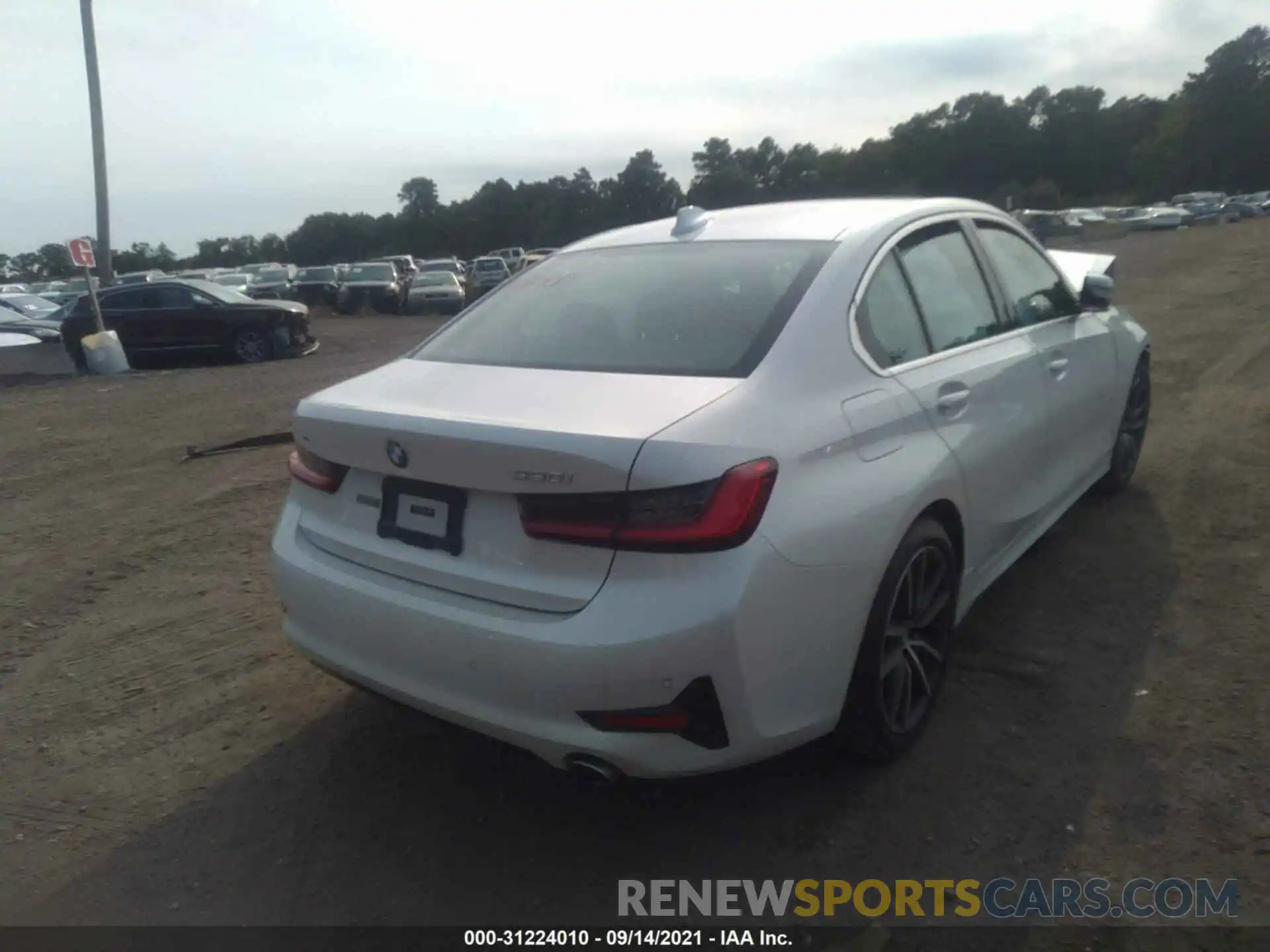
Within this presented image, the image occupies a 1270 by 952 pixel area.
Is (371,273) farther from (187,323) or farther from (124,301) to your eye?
(187,323)

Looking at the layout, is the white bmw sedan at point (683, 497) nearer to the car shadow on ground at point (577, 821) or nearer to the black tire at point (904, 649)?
the black tire at point (904, 649)

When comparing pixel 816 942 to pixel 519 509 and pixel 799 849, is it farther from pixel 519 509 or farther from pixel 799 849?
pixel 519 509

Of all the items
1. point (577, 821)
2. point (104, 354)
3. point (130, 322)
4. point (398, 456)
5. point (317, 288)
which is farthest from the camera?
point (317, 288)

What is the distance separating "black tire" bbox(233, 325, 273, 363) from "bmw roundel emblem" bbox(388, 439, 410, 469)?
1546 centimetres

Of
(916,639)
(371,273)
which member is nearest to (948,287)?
(916,639)

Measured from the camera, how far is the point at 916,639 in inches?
125

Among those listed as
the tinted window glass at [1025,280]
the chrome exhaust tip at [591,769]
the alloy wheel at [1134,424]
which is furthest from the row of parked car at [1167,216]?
the chrome exhaust tip at [591,769]

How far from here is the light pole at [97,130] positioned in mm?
22594

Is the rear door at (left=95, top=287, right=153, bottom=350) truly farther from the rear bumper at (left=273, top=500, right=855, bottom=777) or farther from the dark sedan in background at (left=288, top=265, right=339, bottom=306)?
the rear bumper at (left=273, top=500, right=855, bottom=777)

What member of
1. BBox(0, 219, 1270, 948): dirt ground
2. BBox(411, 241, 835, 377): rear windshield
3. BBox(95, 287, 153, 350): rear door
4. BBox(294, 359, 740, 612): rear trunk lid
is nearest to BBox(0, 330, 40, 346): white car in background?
BBox(95, 287, 153, 350): rear door

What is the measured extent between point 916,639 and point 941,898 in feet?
2.67

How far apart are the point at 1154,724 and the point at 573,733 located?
1947mm

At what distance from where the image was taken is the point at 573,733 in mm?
2494

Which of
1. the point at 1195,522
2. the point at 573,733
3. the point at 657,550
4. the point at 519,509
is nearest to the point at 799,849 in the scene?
the point at 573,733
